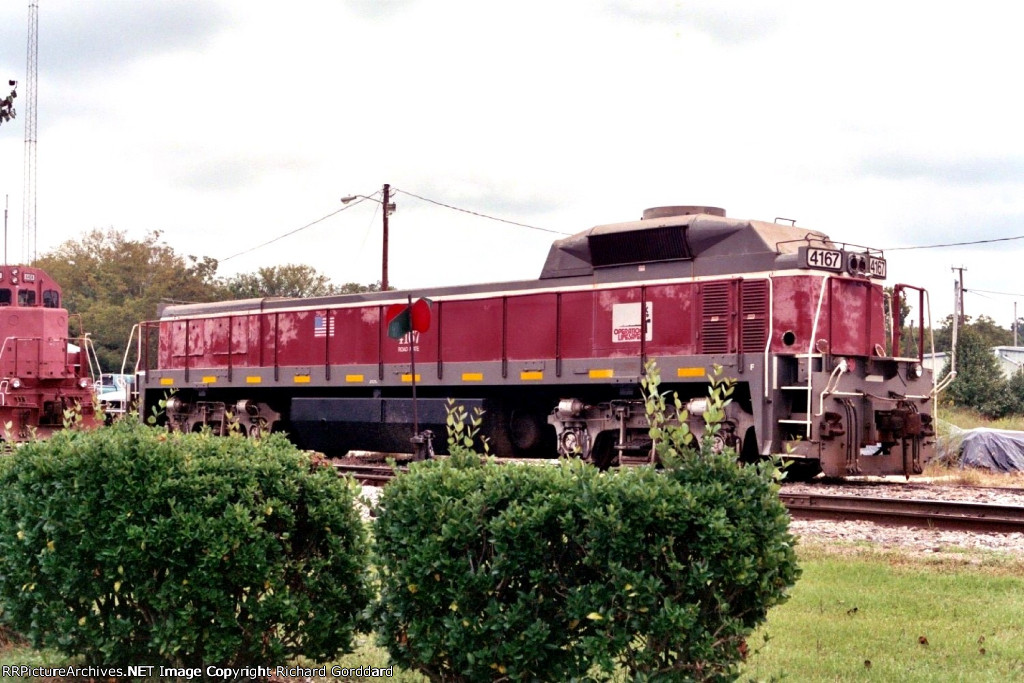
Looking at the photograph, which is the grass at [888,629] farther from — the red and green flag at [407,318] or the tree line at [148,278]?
the tree line at [148,278]

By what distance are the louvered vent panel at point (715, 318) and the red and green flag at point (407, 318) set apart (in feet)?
13.8

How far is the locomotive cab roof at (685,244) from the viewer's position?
16.4 m

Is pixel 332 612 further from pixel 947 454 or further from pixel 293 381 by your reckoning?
pixel 947 454

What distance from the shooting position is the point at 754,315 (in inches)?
636

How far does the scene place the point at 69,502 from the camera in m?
6.07

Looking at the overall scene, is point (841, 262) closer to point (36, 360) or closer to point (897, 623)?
point (897, 623)

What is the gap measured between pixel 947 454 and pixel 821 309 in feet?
25.2

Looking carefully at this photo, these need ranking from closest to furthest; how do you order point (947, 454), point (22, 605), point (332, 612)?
point (332, 612) < point (22, 605) < point (947, 454)

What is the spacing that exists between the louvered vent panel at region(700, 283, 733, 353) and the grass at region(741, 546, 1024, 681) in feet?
21.4

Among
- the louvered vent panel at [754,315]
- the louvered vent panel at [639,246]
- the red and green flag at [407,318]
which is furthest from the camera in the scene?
the louvered vent panel at [639,246]

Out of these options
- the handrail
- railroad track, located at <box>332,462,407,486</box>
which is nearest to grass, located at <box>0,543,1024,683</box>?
the handrail

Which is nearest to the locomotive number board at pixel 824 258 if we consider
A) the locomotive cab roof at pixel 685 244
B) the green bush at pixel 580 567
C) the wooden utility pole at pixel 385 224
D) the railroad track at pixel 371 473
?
the locomotive cab roof at pixel 685 244

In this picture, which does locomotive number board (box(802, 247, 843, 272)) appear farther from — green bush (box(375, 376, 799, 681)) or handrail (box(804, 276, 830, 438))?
green bush (box(375, 376, 799, 681))

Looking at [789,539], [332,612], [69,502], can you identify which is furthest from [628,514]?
[69,502]
